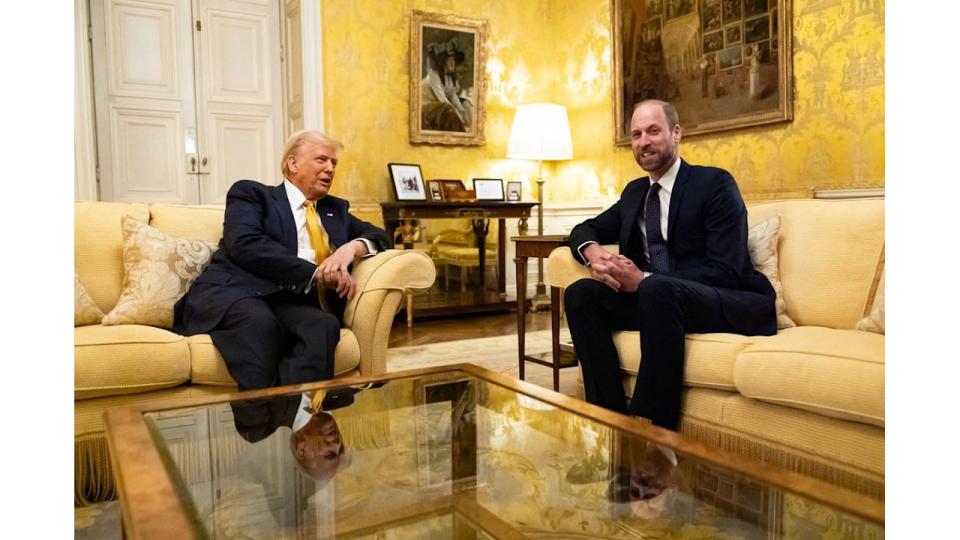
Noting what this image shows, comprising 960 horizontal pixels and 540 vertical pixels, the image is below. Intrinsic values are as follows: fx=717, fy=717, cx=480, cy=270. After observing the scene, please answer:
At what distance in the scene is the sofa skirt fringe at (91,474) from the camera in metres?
1.63

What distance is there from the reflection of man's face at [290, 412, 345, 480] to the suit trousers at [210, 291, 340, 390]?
74 centimetres

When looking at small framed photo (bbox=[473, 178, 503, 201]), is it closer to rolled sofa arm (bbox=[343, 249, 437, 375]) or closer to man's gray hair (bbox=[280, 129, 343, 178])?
man's gray hair (bbox=[280, 129, 343, 178])

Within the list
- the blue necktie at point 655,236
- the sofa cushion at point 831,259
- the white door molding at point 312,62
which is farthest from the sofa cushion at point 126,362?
the white door molding at point 312,62

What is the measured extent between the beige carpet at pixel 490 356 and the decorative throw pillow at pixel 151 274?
1.42 m

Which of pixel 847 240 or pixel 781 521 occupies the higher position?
pixel 847 240

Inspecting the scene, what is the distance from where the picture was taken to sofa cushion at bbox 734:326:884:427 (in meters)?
1.83

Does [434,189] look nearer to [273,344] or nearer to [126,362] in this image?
[273,344]

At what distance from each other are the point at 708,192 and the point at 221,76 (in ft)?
14.1

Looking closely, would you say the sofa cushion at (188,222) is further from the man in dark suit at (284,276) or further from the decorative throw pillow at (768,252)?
the decorative throw pillow at (768,252)

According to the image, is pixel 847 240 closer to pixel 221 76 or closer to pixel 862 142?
pixel 862 142

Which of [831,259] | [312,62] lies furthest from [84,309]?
[312,62]

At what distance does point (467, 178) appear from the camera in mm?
6199

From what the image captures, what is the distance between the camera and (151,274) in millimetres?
2645

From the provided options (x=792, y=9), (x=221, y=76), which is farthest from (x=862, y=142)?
(x=221, y=76)
